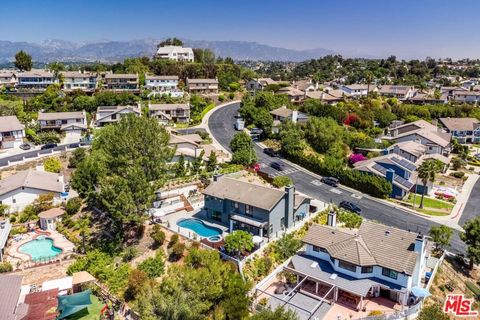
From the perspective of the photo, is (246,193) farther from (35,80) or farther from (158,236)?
(35,80)

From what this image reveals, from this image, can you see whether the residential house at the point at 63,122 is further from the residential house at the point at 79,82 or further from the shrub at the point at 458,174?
the shrub at the point at 458,174

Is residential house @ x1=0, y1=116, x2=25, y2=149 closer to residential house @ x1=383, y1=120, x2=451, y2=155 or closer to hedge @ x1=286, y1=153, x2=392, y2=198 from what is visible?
hedge @ x1=286, y1=153, x2=392, y2=198

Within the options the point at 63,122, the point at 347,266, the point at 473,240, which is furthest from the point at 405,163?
the point at 63,122

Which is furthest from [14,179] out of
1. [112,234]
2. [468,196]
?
[468,196]

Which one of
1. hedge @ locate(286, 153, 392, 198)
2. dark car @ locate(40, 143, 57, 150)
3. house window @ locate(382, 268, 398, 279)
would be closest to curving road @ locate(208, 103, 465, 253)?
hedge @ locate(286, 153, 392, 198)

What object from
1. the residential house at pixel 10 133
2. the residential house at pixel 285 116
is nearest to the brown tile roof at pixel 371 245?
the residential house at pixel 285 116

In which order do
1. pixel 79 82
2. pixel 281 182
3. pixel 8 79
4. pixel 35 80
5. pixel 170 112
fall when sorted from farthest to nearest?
pixel 8 79, pixel 79 82, pixel 35 80, pixel 170 112, pixel 281 182

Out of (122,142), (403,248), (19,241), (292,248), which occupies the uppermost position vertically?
(122,142)

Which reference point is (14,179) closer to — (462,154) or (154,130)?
(154,130)
